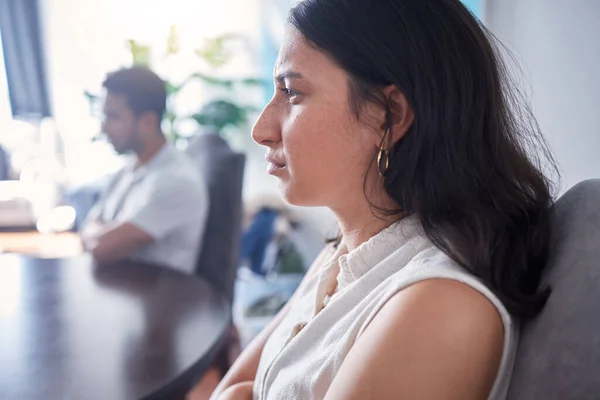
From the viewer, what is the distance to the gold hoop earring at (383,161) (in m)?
0.81

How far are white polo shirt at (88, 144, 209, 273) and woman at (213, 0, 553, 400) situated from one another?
1067mm

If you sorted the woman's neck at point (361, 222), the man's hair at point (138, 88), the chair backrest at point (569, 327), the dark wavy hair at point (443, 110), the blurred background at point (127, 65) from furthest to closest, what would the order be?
the blurred background at point (127, 65) → the man's hair at point (138, 88) → the woman's neck at point (361, 222) → the dark wavy hair at point (443, 110) → the chair backrest at point (569, 327)

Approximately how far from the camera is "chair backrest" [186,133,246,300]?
1.89 metres

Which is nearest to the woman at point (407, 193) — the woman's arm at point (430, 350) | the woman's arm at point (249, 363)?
the woman's arm at point (430, 350)

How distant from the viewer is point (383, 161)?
81 cm

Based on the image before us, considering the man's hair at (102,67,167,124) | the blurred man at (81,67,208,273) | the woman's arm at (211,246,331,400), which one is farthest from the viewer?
the man's hair at (102,67,167,124)

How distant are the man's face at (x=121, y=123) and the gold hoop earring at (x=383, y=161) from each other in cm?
153

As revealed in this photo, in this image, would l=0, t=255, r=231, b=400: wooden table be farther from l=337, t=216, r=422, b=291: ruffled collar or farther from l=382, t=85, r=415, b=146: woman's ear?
l=382, t=85, r=415, b=146: woman's ear

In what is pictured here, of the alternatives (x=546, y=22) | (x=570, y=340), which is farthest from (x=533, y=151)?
(x=546, y=22)

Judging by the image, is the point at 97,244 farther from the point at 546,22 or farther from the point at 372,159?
the point at 546,22

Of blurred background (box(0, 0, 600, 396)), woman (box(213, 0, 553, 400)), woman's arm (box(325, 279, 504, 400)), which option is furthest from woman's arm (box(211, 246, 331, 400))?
blurred background (box(0, 0, 600, 396))

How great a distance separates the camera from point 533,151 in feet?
2.88

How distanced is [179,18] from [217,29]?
0.28 meters

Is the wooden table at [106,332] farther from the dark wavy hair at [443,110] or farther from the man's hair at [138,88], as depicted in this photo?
the man's hair at [138,88]
